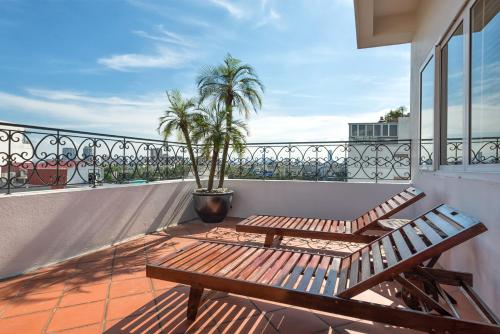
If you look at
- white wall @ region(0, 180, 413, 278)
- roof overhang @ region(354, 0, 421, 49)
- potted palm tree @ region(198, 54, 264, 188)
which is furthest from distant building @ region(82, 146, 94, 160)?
roof overhang @ region(354, 0, 421, 49)

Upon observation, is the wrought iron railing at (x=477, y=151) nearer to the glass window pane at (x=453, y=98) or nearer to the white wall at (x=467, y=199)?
the glass window pane at (x=453, y=98)

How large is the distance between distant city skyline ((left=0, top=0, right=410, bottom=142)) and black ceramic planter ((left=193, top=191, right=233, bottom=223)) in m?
1.42

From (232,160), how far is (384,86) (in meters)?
6.58

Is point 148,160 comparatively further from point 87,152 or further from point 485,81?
point 485,81

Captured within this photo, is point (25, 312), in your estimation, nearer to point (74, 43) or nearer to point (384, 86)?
point (74, 43)

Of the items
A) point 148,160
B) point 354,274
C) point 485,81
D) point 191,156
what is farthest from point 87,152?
point 485,81

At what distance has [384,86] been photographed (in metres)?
9.12

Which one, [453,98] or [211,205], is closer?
[453,98]

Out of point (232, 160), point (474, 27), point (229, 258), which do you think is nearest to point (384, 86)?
point (232, 160)

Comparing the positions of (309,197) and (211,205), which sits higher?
(309,197)

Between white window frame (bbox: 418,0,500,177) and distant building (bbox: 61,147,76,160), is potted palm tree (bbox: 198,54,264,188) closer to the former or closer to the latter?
distant building (bbox: 61,147,76,160)

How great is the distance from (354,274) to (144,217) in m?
3.54

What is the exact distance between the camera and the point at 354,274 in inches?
69.7

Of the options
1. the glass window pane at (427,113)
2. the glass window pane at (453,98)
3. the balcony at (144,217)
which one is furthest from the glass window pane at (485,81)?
the glass window pane at (427,113)
